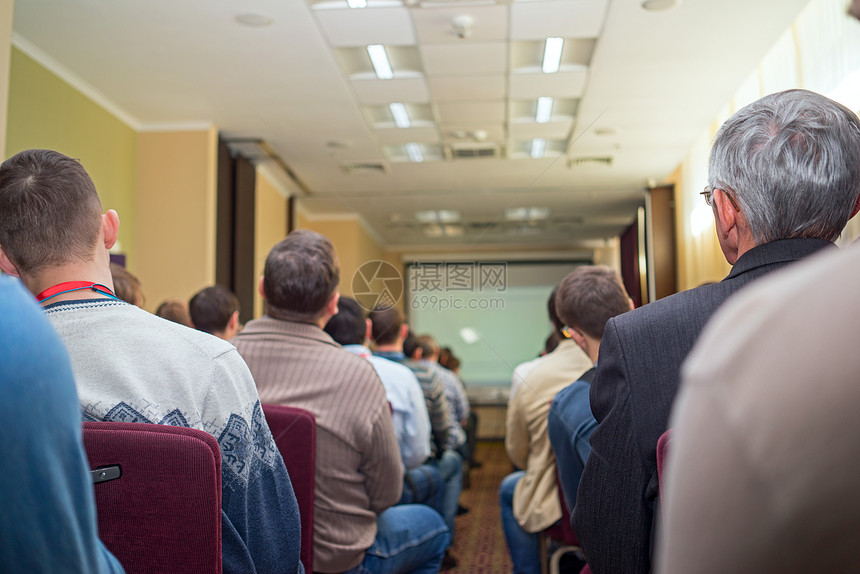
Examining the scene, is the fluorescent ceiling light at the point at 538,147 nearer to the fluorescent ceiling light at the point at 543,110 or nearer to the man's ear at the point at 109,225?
the fluorescent ceiling light at the point at 543,110

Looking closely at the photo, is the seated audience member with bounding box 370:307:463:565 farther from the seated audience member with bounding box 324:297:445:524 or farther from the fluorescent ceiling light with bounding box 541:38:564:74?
the fluorescent ceiling light with bounding box 541:38:564:74

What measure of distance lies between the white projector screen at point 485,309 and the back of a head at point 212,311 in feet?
2.43

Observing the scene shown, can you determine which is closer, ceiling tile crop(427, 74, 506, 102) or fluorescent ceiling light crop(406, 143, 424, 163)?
ceiling tile crop(427, 74, 506, 102)

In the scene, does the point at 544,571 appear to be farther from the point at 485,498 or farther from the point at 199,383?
the point at 485,498

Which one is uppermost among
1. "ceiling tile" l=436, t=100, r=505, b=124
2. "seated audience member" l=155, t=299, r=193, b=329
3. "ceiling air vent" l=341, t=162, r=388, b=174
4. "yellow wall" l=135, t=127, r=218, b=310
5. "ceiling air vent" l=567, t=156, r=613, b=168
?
"ceiling tile" l=436, t=100, r=505, b=124

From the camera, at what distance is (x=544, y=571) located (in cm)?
204

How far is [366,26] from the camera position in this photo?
354 centimetres

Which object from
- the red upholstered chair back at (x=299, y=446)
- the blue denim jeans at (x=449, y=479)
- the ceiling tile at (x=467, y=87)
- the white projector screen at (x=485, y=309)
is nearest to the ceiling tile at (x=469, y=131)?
the ceiling tile at (x=467, y=87)

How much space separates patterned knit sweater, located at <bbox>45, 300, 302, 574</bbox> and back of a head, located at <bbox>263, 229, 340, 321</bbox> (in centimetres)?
57

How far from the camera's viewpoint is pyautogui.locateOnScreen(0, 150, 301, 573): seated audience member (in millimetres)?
903

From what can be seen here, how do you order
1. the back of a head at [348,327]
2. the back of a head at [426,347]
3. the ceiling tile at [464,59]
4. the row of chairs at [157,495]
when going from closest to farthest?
the row of chairs at [157,495], the back of a head at [348,327], the ceiling tile at [464,59], the back of a head at [426,347]

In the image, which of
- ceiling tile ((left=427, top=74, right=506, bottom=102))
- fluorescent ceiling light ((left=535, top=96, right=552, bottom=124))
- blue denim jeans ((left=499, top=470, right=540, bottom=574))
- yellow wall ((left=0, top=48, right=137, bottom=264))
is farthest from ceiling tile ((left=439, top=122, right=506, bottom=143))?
blue denim jeans ((left=499, top=470, right=540, bottom=574))

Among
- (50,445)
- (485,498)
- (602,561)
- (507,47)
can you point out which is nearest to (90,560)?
(50,445)

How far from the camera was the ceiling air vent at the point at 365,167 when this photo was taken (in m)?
5.86
